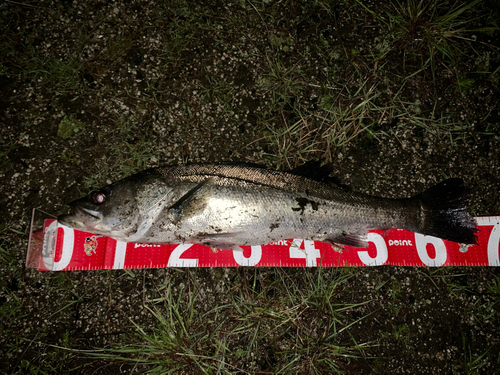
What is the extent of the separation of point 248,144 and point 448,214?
2.55 m

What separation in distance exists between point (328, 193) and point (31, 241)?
3.53 metres

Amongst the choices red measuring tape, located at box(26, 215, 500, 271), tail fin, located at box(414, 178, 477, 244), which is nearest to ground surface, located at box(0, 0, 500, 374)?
red measuring tape, located at box(26, 215, 500, 271)

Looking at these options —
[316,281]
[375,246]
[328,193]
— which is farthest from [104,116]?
[375,246]

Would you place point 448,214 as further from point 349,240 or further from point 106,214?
point 106,214

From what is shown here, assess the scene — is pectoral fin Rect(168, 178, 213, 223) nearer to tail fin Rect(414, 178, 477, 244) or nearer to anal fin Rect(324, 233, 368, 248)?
anal fin Rect(324, 233, 368, 248)

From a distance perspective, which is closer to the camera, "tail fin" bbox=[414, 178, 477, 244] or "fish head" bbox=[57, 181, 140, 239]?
"fish head" bbox=[57, 181, 140, 239]

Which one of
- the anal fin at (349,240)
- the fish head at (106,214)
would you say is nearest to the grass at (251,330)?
the anal fin at (349,240)

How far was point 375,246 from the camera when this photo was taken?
340 cm

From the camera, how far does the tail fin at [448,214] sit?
3.16 metres

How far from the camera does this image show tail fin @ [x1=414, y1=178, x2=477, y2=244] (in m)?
3.16

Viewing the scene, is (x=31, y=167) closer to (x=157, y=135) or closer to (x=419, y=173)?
(x=157, y=135)

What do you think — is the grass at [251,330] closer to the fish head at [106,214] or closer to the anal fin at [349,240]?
the anal fin at [349,240]

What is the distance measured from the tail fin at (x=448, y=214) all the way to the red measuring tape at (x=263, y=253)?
309 mm

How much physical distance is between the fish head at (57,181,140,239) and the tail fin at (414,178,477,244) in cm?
328
